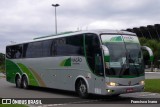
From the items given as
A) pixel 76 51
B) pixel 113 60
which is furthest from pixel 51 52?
pixel 113 60

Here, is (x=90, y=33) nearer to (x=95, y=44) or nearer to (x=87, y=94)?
(x=95, y=44)

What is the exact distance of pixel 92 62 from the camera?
1708 cm

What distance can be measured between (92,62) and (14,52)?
11.1 meters

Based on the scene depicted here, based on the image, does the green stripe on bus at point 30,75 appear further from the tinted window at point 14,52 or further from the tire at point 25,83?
the tinted window at point 14,52

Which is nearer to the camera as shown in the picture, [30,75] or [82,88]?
[82,88]

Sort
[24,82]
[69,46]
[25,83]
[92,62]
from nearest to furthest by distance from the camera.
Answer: [92,62] < [69,46] < [25,83] < [24,82]

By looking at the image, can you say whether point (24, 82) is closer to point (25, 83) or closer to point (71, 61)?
point (25, 83)

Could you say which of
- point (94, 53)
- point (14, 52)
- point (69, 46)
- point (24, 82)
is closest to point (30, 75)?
point (24, 82)

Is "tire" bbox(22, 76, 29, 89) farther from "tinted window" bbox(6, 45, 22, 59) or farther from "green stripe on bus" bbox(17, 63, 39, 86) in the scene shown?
"tinted window" bbox(6, 45, 22, 59)

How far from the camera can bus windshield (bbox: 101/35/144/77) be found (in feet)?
53.1

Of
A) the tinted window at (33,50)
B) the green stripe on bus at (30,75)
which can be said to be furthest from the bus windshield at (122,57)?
the green stripe on bus at (30,75)

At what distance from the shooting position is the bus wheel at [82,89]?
57.9 feet

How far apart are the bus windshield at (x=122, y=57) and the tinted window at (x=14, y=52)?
1051 centimetres

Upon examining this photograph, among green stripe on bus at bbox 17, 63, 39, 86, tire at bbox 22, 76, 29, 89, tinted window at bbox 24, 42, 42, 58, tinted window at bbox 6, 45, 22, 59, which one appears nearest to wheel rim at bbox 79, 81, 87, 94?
tinted window at bbox 24, 42, 42, 58
